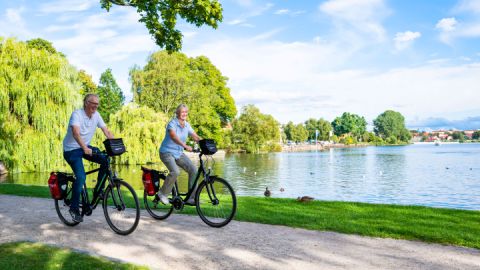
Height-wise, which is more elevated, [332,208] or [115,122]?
[115,122]

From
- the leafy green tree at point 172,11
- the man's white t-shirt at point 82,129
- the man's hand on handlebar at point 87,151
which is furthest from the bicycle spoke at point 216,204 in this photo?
the leafy green tree at point 172,11

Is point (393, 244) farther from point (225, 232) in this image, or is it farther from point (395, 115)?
point (395, 115)

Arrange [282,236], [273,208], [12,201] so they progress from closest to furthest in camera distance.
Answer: [282,236] < [273,208] < [12,201]

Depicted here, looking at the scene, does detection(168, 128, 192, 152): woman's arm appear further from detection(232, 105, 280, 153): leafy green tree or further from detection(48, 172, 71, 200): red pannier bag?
detection(232, 105, 280, 153): leafy green tree

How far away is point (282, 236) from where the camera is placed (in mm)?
6086

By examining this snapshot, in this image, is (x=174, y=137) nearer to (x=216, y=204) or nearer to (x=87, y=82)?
(x=216, y=204)

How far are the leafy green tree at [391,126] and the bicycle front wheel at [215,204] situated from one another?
188484mm

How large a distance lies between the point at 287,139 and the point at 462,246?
130 meters

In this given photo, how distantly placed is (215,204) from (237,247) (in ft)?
4.65

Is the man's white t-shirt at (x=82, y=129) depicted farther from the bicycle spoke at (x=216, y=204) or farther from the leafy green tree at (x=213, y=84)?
the leafy green tree at (x=213, y=84)

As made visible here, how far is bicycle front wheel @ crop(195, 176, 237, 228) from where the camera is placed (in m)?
6.62

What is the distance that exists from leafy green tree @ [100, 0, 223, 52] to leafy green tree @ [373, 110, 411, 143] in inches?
7326

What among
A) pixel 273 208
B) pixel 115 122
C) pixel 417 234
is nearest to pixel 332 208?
pixel 273 208

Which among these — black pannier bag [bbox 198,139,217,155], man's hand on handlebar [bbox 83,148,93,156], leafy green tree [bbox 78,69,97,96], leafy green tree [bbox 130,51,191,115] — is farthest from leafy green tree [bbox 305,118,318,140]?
man's hand on handlebar [bbox 83,148,93,156]
